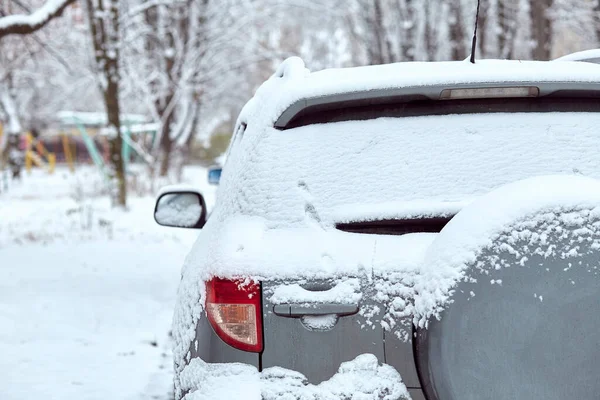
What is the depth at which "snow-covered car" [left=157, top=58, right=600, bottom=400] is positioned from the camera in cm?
182

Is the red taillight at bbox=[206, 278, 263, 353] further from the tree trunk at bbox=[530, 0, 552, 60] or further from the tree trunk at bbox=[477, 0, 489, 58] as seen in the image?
the tree trunk at bbox=[477, 0, 489, 58]

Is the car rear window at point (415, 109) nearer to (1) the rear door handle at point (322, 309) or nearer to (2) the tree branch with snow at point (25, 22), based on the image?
(1) the rear door handle at point (322, 309)

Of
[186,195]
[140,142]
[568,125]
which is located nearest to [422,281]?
[568,125]

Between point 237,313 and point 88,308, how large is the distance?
521 cm

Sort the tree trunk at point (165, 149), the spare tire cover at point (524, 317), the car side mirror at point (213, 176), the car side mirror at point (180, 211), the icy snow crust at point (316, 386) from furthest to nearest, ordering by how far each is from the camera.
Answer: the tree trunk at point (165, 149), the car side mirror at point (213, 176), the car side mirror at point (180, 211), the icy snow crust at point (316, 386), the spare tire cover at point (524, 317)

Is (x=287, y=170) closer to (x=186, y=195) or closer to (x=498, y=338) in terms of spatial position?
(x=498, y=338)

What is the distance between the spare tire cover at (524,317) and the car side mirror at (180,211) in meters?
2.05

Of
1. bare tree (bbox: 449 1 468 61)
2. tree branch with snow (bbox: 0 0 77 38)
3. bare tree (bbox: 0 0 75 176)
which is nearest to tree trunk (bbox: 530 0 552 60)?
bare tree (bbox: 449 1 468 61)

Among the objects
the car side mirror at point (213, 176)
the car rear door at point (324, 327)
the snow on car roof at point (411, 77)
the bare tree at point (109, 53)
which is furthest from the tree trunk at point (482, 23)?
the car rear door at point (324, 327)

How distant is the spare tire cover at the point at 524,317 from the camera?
1813 mm

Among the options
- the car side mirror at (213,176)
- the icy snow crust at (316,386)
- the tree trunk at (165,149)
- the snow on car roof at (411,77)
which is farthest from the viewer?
the tree trunk at (165,149)

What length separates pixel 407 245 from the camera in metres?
2.07

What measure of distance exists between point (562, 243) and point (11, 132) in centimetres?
2750

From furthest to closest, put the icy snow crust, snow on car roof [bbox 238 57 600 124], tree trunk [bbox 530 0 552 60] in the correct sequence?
1. tree trunk [bbox 530 0 552 60]
2. snow on car roof [bbox 238 57 600 124]
3. the icy snow crust
